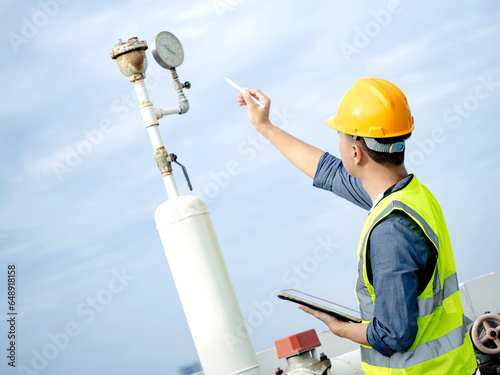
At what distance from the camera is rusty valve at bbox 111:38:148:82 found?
5.11 m

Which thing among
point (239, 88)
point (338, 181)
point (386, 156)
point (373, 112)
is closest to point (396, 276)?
point (386, 156)

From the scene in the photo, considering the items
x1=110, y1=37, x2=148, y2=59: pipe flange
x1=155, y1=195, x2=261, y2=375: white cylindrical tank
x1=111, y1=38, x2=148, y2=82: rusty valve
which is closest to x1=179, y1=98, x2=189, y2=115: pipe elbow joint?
x1=111, y1=38, x2=148, y2=82: rusty valve

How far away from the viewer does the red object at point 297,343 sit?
4375mm

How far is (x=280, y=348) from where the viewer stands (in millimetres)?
4469

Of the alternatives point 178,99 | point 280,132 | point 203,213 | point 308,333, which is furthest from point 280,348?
point 178,99

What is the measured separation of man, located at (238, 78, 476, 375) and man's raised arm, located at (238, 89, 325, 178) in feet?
2.28

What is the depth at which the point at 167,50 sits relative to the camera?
5.28 m

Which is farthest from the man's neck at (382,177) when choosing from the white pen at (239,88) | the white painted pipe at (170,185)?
the white painted pipe at (170,185)

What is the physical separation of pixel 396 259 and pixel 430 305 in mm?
237

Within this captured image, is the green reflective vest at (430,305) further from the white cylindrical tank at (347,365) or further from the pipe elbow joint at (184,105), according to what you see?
the pipe elbow joint at (184,105)

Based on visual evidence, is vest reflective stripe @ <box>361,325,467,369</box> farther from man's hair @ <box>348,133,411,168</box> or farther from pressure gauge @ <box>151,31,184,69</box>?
pressure gauge @ <box>151,31,184,69</box>

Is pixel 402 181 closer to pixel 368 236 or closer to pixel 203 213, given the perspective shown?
pixel 368 236

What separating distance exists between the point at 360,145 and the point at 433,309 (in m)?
0.63

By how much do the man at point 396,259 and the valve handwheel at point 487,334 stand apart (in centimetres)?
243
